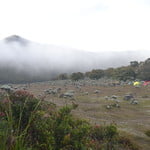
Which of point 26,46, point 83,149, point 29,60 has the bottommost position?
point 83,149

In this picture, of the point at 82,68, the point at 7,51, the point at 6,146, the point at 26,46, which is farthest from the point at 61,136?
the point at 26,46

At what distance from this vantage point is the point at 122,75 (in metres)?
63.7

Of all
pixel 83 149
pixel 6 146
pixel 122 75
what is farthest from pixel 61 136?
pixel 122 75

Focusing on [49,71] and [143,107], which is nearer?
[143,107]

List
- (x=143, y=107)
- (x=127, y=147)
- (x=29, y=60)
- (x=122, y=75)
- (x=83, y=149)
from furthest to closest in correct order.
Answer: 1. (x=29, y=60)
2. (x=122, y=75)
3. (x=143, y=107)
4. (x=127, y=147)
5. (x=83, y=149)

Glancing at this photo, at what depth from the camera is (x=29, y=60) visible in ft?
491

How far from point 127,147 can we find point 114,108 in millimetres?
15701

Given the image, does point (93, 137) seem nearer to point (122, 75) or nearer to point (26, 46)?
point (122, 75)

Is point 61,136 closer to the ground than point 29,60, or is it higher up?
closer to the ground

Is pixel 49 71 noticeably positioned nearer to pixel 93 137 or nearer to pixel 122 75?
pixel 122 75

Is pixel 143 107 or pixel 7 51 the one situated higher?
pixel 7 51

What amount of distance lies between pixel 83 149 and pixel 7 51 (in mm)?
170400

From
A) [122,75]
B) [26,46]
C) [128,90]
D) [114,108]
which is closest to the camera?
[114,108]

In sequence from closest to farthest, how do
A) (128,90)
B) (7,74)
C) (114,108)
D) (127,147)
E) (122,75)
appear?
→ (127,147) → (114,108) → (128,90) → (122,75) → (7,74)
